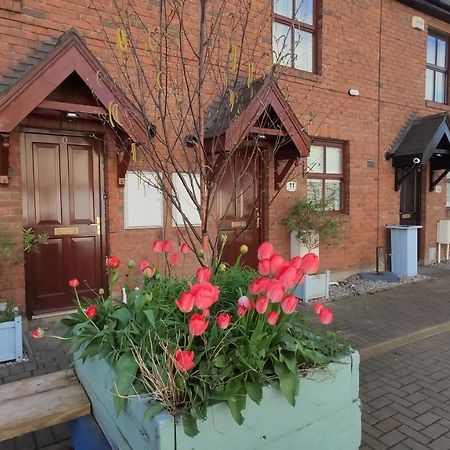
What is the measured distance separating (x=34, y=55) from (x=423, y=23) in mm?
7680

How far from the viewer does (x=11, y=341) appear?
369 centimetres

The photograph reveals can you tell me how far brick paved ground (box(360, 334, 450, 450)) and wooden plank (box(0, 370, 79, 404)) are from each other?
1.94m

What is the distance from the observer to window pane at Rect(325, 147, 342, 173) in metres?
7.16

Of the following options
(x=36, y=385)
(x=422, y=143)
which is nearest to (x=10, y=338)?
(x=36, y=385)

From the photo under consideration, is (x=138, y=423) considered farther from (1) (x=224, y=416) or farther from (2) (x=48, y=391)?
(2) (x=48, y=391)

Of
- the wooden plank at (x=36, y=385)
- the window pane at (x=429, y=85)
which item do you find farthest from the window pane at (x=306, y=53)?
the wooden plank at (x=36, y=385)

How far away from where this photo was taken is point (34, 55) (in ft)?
14.3

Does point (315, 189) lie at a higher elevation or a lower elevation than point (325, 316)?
higher

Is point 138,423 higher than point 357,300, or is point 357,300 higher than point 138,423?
point 138,423

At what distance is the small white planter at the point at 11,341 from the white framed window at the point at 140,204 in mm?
1797

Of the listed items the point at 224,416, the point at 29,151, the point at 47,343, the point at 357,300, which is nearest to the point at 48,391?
the point at 224,416

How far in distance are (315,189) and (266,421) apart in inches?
227

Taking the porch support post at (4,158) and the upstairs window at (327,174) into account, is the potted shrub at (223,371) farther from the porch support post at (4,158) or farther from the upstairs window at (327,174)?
the upstairs window at (327,174)

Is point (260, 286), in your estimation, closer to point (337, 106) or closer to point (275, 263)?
point (275, 263)
